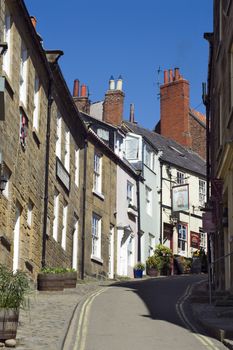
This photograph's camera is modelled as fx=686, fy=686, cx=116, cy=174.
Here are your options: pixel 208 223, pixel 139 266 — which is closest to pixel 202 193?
pixel 139 266

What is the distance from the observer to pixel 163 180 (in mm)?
39562

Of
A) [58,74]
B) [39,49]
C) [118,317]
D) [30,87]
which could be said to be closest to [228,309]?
[118,317]

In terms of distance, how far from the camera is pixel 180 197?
1538 inches

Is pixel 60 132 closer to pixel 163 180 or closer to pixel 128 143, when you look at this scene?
pixel 128 143

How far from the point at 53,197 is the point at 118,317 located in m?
9.45

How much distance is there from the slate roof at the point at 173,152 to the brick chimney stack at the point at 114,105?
9.29ft

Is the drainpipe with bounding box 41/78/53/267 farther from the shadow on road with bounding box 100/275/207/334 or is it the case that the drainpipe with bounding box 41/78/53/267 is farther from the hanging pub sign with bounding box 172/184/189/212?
the hanging pub sign with bounding box 172/184/189/212

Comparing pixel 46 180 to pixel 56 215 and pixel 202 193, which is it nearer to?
pixel 56 215

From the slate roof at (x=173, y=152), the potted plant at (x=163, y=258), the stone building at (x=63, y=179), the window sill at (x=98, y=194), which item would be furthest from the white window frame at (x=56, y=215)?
the slate roof at (x=173, y=152)

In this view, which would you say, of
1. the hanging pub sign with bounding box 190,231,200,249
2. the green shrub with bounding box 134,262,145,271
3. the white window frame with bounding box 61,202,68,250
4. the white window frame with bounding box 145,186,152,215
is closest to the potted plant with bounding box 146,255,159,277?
the green shrub with bounding box 134,262,145,271

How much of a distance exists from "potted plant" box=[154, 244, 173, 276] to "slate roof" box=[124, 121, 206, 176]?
6.26 m

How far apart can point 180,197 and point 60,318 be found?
2640cm

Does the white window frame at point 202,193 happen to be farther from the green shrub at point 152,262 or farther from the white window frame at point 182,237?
the green shrub at point 152,262

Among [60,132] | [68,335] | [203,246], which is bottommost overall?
[68,335]
